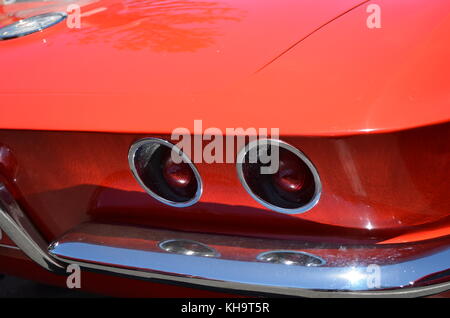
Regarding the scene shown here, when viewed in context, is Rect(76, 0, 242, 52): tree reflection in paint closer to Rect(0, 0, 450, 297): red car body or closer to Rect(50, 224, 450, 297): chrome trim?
Rect(0, 0, 450, 297): red car body

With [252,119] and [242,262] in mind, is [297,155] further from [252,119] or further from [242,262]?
[242,262]

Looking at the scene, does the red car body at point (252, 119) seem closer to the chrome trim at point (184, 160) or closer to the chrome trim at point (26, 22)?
the chrome trim at point (184, 160)

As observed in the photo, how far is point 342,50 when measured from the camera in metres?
1.46

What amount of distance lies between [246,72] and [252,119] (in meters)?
0.18

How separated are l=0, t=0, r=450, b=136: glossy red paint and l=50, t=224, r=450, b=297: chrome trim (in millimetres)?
324

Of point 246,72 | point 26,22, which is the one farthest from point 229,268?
point 26,22

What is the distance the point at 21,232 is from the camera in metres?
1.67

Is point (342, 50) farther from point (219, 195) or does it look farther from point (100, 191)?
point (100, 191)

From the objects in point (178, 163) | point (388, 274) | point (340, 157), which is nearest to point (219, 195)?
point (178, 163)

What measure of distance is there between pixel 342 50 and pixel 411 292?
592 millimetres

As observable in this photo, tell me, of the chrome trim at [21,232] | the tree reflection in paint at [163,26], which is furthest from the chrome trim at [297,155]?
the chrome trim at [21,232]

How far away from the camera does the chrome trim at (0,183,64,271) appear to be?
1.67 meters

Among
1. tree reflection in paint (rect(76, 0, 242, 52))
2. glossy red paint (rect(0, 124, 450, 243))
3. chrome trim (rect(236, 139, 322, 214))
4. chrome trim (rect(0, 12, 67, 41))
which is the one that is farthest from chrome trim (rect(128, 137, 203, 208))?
chrome trim (rect(0, 12, 67, 41))

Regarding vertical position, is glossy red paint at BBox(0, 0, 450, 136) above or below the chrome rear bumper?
above
